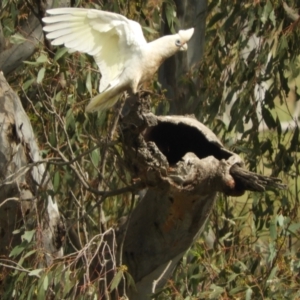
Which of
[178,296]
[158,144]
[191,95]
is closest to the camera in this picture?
[158,144]

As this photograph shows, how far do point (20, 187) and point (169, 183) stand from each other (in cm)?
66

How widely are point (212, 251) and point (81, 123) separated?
2.30 ft

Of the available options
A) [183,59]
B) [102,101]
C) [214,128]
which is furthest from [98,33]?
[214,128]

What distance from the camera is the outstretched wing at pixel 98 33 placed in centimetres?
272

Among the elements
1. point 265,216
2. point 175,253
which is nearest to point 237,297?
point 175,253

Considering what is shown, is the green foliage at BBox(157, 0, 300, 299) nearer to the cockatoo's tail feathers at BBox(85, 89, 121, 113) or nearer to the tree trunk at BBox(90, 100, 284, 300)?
the tree trunk at BBox(90, 100, 284, 300)

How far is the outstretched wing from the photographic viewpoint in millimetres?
2721

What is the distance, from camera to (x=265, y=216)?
332 centimetres

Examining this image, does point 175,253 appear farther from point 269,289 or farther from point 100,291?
point 269,289

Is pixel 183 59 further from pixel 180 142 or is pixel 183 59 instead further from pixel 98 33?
pixel 180 142

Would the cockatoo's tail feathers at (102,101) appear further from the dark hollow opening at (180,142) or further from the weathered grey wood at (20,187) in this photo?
the dark hollow opening at (180,142)

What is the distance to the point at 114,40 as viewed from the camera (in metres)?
2.81

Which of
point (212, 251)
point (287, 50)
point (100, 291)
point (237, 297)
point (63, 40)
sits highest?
point (63, 40)

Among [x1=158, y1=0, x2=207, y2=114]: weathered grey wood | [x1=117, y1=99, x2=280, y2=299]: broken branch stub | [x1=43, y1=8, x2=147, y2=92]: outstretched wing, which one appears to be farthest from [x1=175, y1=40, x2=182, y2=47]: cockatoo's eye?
[x1=158, y1=0, x2=207, y2=114]: weathered grey wood
